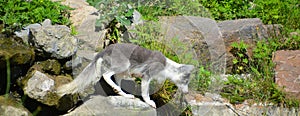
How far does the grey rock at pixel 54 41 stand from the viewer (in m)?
5.97

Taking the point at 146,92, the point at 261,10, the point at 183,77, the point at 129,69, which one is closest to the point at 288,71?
the point at 183,77

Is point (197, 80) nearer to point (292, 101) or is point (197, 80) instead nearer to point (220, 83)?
point (220, 83)

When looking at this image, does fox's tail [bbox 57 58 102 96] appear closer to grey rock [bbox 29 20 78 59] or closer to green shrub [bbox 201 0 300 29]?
grey rock [bbox 29 20 78 59]

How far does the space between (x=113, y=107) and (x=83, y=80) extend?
19.5 inches

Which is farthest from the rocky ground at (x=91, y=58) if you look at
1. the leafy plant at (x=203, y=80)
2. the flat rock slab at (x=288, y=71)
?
the leafy plant at (x=203, y=80)

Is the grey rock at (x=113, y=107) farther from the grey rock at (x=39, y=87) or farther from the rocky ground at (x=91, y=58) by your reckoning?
the grey rock at (x=39, y=87)

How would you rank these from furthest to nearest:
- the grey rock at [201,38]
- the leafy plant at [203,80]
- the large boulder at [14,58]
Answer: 1. the grey rock at [201,38]
2. the leafy plant at [203,80]
3. the large boulder at [14,58]

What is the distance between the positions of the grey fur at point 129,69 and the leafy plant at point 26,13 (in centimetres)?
109

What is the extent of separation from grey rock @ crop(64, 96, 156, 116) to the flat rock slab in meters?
1.81

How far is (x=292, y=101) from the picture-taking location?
A: 6.37 metres

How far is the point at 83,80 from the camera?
19.2 ft

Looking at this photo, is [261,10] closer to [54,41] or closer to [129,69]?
[129,69]

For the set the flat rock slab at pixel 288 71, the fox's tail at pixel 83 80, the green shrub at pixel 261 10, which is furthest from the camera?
the green shrub at pixel 261 10

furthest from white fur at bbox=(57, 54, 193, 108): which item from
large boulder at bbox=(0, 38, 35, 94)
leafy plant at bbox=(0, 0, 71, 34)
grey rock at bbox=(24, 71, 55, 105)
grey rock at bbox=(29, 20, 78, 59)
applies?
leafy plant at bbox=(0, 0, 71, 34)
